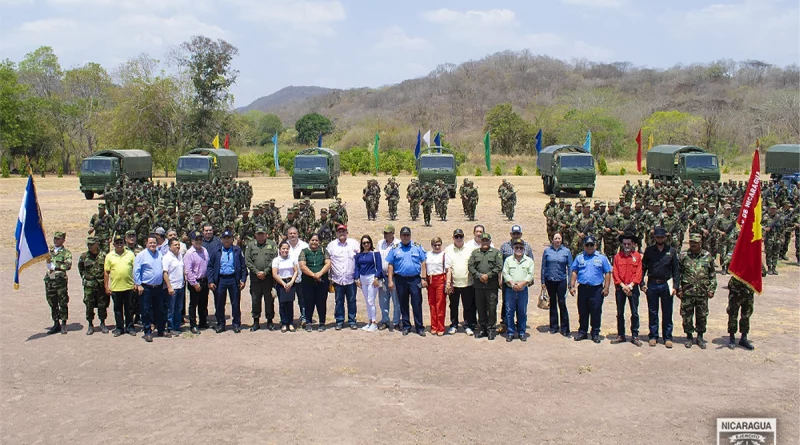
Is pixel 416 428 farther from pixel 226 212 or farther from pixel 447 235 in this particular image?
pixel 447 235

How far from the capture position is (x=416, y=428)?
19.2 ft

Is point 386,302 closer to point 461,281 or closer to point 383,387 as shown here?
point 461,281

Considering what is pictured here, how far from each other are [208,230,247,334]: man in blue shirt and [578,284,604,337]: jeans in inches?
164

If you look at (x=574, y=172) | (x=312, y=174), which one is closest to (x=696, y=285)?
(x=574, y=172)

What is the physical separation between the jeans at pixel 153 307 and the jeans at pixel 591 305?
503 cm

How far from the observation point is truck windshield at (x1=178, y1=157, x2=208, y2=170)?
2836 centimetres

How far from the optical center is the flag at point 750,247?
785 cm

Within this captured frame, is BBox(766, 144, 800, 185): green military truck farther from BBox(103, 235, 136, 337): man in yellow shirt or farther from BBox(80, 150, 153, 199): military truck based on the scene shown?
BBox(80, 150, 153, 199): military truck

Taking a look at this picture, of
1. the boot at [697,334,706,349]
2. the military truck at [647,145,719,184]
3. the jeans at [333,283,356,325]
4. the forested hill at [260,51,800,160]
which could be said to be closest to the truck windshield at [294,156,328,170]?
the military truck at [647,145,719,184]

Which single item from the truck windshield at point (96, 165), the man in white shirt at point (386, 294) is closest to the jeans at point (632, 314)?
the man in white shirt at point (386, 294)

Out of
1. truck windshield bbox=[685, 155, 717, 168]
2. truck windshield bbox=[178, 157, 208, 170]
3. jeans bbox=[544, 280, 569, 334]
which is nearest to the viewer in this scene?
jeans bbox=[544, 280, 569, 334]

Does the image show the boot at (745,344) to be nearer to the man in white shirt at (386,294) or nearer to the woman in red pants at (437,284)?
the woman in red pants at (437,284)

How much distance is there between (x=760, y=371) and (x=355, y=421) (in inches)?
170

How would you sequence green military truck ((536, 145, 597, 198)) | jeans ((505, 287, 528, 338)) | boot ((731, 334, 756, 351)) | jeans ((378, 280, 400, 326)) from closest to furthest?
1. boot ((731, 334, 756, 351))
2. jeans ((505, 287, 528, 338))
3. jeans ((378, 280, 400, 326))
4. green military truck ((536, 145, 597, 198))
